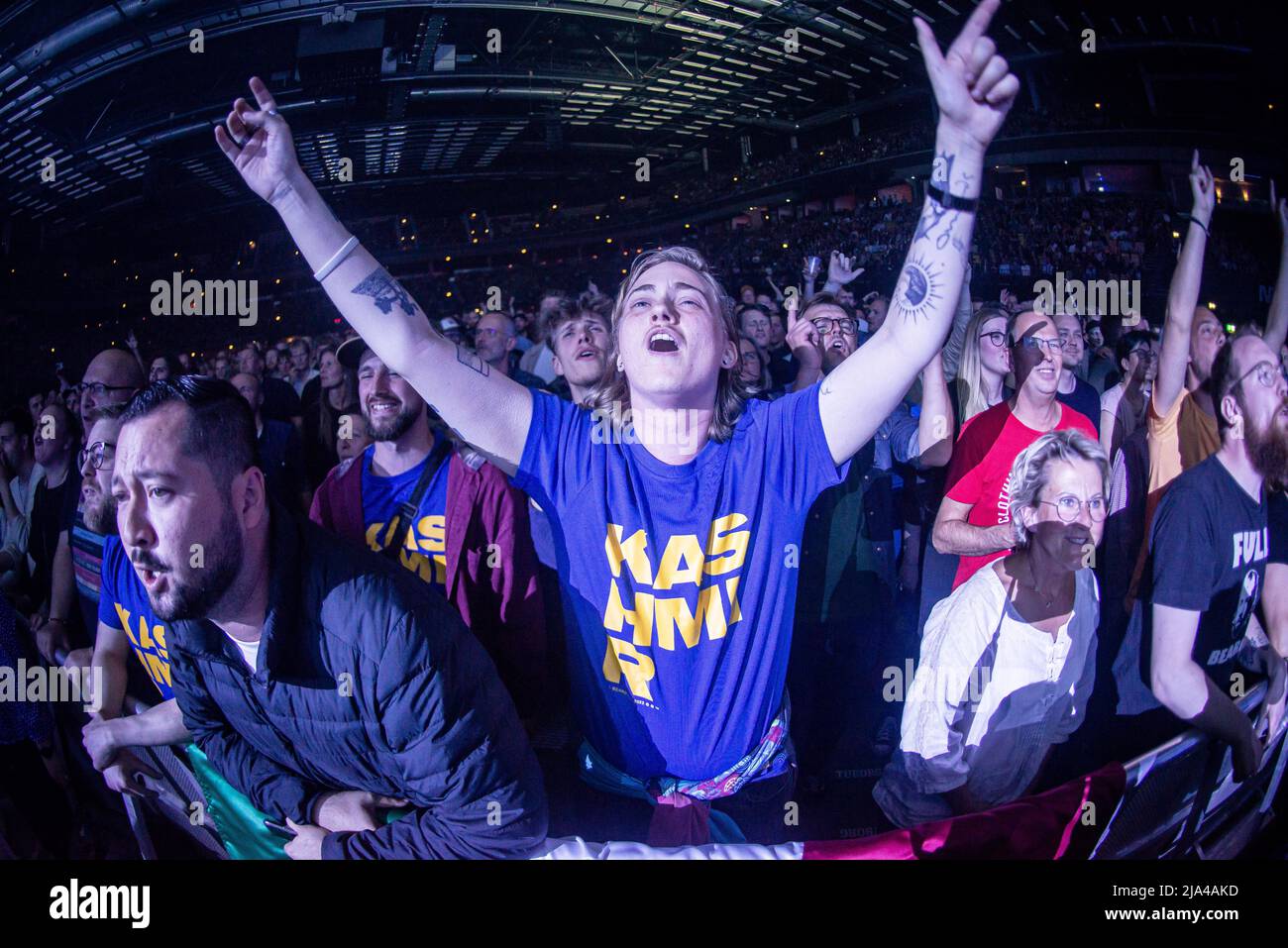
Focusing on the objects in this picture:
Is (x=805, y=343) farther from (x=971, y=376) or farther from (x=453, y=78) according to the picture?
(x=453, y=78)

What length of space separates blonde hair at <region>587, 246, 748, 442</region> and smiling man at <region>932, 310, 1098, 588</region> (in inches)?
30.6

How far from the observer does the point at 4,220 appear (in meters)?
2.50

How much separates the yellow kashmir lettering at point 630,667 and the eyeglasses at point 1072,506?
4.07 feet

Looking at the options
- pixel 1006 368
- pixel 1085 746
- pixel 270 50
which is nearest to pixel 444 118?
pixel 270 50

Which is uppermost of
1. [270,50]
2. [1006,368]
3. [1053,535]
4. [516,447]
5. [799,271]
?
[270,50]

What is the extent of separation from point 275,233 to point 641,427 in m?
1.31

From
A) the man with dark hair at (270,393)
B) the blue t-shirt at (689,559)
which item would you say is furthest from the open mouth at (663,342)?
the man with dark hair at (270,393)

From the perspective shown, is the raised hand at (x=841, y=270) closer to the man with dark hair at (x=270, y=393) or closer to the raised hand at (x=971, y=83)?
the raised hand at (x=971, y=83)

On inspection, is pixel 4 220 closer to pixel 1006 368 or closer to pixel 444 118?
pixel 444 118

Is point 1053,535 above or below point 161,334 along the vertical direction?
below

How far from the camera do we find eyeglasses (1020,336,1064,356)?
92.9 inches

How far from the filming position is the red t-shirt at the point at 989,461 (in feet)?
7.74

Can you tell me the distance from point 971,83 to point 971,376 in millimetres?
921

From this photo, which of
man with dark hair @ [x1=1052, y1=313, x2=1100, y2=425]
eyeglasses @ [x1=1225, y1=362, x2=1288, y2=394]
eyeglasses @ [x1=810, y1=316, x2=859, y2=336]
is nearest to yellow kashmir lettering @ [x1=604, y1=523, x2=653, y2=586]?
eyeglasses @ [x1=810, y1=316, x2=859, y2=336]
